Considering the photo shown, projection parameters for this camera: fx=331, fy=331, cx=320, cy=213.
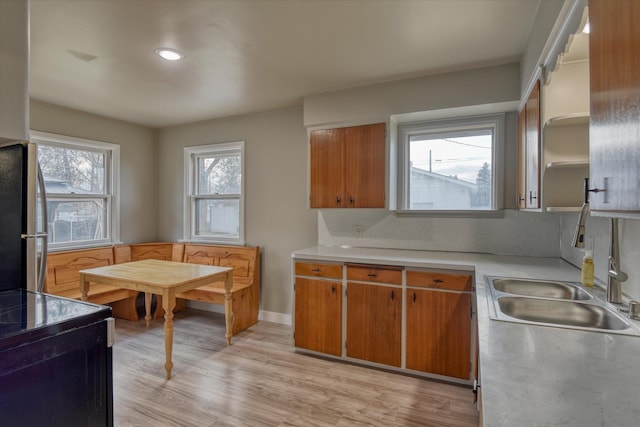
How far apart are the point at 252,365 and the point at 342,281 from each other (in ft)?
3.50

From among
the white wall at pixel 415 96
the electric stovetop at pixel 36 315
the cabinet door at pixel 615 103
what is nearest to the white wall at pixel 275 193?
the white wall at pixel 415 96

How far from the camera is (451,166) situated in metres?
3.16

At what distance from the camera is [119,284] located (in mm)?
2881

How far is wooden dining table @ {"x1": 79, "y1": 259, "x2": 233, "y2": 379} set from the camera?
8.71 ft

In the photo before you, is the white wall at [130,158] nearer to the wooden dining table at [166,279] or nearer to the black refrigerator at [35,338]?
the wooden dining table at [166,279]

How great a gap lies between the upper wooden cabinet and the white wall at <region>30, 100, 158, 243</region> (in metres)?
2.71

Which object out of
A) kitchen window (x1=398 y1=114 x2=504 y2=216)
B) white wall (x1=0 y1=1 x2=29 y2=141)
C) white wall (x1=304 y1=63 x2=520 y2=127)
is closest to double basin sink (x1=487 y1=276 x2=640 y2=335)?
kitchen window (x1=398 y1=114 x2=504 y2=216)

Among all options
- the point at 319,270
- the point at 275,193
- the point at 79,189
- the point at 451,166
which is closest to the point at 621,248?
the point at 451,166

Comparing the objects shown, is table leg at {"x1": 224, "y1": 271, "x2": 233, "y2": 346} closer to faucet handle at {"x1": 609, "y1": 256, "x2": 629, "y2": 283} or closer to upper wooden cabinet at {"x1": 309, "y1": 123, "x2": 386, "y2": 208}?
upper wooden cabinet at {"x1": 309, "y1": 123, "x2": 386, "y2": 208}

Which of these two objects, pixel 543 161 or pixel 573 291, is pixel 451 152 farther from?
pixel 573 291

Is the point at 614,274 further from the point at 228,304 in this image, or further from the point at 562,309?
the point at 228,304

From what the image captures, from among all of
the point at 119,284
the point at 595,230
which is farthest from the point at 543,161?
the point at 119,284

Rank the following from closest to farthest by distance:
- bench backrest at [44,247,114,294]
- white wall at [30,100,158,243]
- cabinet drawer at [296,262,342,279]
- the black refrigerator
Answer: the black refrigerator
cabinet drawer at [296,262,342,279]
bench backrest at [44,247,114,294]
white wall at [30,100,158,243]

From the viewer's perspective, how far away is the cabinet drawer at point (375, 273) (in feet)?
8.70
